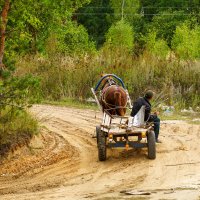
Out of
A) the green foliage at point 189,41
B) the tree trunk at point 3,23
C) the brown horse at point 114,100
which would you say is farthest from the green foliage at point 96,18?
the tree trunk at point 3,23

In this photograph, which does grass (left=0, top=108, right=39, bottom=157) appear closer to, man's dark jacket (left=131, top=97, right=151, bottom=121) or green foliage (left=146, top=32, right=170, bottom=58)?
man's dark jacket (left=131, top=97, right=151, bottom=121)

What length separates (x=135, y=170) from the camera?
14961mm

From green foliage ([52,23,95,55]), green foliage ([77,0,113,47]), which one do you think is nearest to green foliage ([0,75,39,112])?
green foliage ([52,23,95,55])

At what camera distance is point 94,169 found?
1548 cm

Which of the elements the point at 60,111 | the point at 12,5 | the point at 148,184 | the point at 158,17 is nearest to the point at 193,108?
the point at 60,111

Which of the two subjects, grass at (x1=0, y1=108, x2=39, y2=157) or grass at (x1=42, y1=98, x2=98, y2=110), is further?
grass at (x1=42, y1=98, x2=98, y2=110)

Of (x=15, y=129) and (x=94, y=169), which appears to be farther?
(x=15, y=129)

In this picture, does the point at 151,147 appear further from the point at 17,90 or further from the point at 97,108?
the point at 97,108

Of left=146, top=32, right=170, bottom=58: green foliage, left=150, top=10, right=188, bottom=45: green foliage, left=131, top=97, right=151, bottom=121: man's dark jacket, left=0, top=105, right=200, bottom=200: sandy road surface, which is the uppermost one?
left=150, top=10, right=188, bottom=45: green foliage

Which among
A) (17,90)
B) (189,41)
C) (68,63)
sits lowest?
(17,90)

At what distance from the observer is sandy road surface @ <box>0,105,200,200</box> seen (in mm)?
12836

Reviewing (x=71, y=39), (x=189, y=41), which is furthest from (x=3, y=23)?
(x=71, y=39)

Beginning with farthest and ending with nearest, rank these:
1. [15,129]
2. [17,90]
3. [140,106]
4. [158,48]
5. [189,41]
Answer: [158,48] < [189,41] < [15,129] < [140,106] < [17,90]

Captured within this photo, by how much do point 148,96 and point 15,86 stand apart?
3.37m
